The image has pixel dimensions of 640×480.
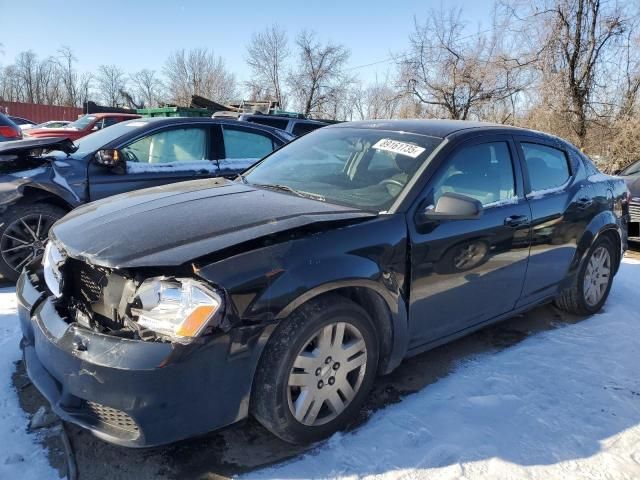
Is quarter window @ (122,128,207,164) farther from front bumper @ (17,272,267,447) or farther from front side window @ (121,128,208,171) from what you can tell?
front bumper @ (17,272,267,447)

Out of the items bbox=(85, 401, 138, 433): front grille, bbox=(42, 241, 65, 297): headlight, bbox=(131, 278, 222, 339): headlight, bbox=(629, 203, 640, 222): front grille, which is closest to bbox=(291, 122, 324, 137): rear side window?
bbox=(629, 203, 640, 222): front grille

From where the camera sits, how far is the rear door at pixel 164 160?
5.04m

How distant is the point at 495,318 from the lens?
139 inches

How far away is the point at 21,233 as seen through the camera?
465 centimetres

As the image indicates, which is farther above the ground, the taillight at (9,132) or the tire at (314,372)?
the taillight at (9,132)

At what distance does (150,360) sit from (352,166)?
6.00 feet

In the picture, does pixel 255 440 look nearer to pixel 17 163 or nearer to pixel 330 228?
pixel 330 228

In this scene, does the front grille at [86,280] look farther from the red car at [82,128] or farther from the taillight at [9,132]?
the red car at [82,128]

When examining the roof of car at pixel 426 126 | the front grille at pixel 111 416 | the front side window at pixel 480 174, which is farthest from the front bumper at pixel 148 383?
the roof of car at pixel 426 126

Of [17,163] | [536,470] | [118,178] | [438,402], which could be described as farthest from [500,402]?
[17,163]

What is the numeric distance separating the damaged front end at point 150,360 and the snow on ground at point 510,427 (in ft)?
1.60

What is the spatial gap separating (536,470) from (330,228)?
4.99 feet

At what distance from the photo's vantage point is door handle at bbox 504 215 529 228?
336cm

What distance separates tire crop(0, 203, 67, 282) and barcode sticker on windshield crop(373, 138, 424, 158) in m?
3.19
